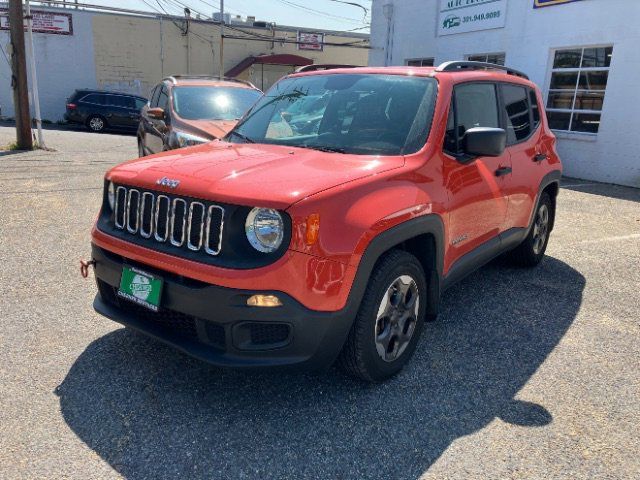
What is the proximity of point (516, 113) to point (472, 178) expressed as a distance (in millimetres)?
1309

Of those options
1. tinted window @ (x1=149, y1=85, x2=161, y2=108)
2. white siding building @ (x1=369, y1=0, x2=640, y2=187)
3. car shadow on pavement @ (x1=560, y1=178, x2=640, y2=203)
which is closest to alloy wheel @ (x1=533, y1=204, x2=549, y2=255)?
car shadow on pavement @ (x1=560, y1=178, x2=640, y2=203)

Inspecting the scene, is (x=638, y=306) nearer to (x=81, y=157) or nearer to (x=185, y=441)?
(x=185, y=441)

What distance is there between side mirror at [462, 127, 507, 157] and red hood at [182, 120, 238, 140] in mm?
4188

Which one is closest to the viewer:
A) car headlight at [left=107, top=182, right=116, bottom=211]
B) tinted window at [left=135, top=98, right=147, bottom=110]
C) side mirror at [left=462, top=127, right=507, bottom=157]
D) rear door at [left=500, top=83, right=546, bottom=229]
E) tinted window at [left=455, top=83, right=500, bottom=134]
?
car headlight at [left=107, top=182, right=116, bottom=211]

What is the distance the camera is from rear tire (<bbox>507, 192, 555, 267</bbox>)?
16.6 ft

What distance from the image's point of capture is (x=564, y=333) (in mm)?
3844

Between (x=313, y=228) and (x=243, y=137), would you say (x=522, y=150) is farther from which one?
(x=313, y=228)

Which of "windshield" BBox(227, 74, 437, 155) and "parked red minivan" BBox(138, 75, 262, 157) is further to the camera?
"parked red minivan" BBox(138, 75, 262, 157)

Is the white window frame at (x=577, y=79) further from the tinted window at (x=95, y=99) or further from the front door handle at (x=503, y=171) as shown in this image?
the tinted window at (x=95, y=99)

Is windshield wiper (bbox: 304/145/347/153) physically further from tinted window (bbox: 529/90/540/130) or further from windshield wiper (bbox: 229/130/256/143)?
tinted window (bbox: 529/90/540/130)

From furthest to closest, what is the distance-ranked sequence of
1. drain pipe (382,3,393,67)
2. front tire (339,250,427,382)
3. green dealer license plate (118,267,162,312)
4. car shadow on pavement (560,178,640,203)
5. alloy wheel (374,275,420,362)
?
drain pipe (382,3,393,67) < car shadow on pavement (560,178,640,203) < alloy wheel (374,275,420,362) < front tire (339,250,427,382) < green dealer license plate (118,267,162,312)

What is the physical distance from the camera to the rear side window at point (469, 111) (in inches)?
137

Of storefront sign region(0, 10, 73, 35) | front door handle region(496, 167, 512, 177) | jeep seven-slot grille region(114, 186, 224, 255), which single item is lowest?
jeep seven-slot grille region(114, 186, 224, 255)

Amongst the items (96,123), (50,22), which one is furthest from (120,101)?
(50,22)
